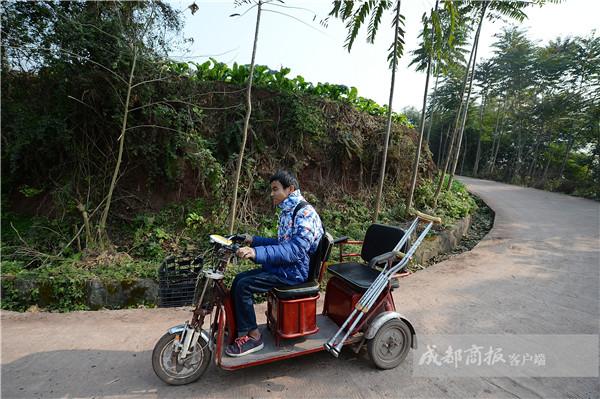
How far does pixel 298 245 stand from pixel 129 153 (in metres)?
4.75

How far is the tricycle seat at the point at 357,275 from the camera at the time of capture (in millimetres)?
2797

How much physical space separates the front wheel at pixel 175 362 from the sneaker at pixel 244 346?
20cm

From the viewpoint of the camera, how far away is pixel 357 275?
9.88ft

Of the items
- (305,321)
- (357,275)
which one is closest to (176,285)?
(305,321)

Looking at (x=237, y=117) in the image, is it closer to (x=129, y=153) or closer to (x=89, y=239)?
(x=129, y=153)

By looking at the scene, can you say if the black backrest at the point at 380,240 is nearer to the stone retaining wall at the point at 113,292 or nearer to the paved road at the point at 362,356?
the paved road at the point at 362,356

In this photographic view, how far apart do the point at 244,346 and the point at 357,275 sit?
121 centimetres

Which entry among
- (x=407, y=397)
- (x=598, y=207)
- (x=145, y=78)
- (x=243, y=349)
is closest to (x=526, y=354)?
(x=407, y=397)

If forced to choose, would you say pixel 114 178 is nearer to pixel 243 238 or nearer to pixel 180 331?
pixel 243 238

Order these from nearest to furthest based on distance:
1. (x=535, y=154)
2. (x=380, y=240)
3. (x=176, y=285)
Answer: (x=380, y=240)
(x=176, y=285)
(x=535, y=154)

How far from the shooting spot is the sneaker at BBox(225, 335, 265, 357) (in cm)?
255

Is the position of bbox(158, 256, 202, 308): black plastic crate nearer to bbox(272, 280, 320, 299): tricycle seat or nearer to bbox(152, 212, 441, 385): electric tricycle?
bbox(152, 212, 441, 385): electric tricycle

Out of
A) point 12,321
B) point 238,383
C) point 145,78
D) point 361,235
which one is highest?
point 145,78

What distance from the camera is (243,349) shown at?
2582mm
